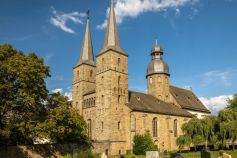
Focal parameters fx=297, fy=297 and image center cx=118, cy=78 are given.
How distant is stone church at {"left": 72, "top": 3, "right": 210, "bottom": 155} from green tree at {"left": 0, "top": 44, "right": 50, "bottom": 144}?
16917 millimetres

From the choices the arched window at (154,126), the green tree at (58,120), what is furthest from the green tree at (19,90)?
the arched window at (154,126)

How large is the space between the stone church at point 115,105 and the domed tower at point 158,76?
0.71 ft

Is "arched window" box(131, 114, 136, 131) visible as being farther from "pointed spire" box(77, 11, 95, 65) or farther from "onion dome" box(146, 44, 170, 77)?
"onion dome" box(146, 44, 170, 77)

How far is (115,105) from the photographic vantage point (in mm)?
47469

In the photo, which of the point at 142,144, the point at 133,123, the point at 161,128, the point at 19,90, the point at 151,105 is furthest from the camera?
the point at 151,105

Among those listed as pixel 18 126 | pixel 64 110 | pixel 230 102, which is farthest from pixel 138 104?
pixel 18 126

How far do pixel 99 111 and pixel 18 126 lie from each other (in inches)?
806

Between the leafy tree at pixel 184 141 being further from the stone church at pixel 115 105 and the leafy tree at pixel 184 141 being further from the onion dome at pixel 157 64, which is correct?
the onion dome at pixel 157 64

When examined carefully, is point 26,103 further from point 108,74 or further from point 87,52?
point 87,52

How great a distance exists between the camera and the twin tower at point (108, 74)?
48438 millimetres

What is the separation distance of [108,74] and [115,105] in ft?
16.9

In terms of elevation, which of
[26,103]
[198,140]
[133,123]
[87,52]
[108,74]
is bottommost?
[198,140]

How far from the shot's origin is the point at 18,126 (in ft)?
94.8

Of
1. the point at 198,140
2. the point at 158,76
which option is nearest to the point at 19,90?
the point at 198,140
